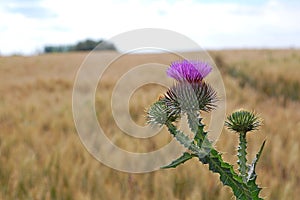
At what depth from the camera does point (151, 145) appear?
11.4 ft

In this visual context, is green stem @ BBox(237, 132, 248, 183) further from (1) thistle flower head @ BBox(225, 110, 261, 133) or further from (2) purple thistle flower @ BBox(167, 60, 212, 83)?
(2) purple thistle flower @ BBox(167, 60, 212, 83)

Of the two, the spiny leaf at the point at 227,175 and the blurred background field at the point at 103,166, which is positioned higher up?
the spiny leaf at the point at 227,175

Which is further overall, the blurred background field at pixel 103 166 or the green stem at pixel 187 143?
the blurred background field at pixel 103 166

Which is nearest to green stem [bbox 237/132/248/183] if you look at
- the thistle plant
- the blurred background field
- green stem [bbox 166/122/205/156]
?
the thistle plant

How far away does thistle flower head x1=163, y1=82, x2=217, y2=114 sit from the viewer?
85 cm

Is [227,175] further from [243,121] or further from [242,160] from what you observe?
[243,121]

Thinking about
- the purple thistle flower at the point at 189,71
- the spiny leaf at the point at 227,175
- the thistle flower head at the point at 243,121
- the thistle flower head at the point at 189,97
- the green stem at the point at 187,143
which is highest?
the purple thistle flower at the point at 189,71

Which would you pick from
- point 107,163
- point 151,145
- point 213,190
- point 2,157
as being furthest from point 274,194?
point 2,157

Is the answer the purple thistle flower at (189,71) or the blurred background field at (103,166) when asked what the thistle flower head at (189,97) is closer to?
the purple thistle flower at (189,71)

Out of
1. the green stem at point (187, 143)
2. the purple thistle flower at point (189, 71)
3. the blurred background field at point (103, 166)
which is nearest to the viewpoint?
the green stem at point (187, 143)

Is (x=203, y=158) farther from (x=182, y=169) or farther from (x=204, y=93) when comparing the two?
(x=182, y=169)

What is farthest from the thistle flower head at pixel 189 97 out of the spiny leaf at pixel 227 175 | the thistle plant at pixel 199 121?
the spiny leaf at pixel 227 175

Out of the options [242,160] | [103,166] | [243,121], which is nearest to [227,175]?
[242,160]

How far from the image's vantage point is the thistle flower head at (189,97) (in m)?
0.85
